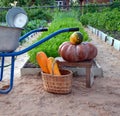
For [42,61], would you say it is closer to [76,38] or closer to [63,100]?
[76,38]

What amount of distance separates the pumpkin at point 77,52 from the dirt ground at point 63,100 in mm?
489

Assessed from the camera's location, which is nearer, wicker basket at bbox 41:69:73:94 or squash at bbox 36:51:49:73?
wicker basket at bbox 41:69:73:94

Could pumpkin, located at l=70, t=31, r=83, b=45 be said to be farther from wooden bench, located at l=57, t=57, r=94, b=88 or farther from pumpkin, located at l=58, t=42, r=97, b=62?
wooden bench, located at l=57, t=57, r=94, b=88

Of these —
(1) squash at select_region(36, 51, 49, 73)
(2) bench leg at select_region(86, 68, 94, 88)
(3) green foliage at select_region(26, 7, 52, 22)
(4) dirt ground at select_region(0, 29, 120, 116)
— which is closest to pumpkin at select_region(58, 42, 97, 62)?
(2) bench leg at select_region(86, 68, 94, 88)

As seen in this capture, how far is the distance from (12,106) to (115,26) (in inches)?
339

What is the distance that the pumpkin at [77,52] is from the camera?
430cm

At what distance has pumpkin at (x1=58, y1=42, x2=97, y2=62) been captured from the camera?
430 centimetres

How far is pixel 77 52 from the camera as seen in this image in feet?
14.1

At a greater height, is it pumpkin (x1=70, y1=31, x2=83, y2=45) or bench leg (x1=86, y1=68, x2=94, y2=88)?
pumpkin (x1=70, y1=31, x2=83, y2=45)

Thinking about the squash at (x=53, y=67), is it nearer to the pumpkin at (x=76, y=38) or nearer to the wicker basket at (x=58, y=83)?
the wicker basket at (x=58, y=83)

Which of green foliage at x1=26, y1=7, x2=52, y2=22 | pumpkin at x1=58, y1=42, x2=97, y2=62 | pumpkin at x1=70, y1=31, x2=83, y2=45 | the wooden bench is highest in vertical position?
pumpkin at x1=70, y1=31, x2=83, y2=45

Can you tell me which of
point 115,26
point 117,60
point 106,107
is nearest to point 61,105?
point 106,107

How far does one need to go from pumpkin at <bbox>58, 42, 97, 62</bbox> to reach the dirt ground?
49cm

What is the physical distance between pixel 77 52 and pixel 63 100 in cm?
77
